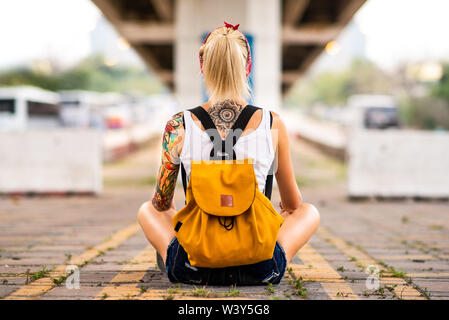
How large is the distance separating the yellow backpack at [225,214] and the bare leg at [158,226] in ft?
0.87

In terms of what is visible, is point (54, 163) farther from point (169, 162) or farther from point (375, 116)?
point (375, 116)

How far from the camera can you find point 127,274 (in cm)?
333

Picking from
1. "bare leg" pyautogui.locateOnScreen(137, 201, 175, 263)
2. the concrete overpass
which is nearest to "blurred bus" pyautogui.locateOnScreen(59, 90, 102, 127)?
the concrete overpass

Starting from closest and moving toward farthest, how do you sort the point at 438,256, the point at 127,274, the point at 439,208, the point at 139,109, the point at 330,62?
the point at 127,274 → the point at 438,256 → the point at 439,208 → the point at 139,109 → the point at 330,62

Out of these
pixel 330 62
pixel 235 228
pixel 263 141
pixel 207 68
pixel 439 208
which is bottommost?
pixel 439 208

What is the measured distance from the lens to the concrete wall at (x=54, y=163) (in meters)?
8.52

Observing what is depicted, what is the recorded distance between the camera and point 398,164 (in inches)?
324

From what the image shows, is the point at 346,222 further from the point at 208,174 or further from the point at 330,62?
the point at 330,62

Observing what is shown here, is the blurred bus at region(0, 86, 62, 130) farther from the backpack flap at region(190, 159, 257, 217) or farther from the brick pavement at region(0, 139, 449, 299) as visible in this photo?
the backpack flap at region(190, 159, 257, 217)

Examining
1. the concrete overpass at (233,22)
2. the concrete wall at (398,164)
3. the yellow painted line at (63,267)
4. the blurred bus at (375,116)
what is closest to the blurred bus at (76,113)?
the concrete overpass at (233,22)

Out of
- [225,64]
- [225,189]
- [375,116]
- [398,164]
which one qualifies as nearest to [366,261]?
[225,189]

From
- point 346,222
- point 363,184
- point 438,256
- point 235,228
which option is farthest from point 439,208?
point 235,228

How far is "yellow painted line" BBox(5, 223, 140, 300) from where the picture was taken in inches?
111
